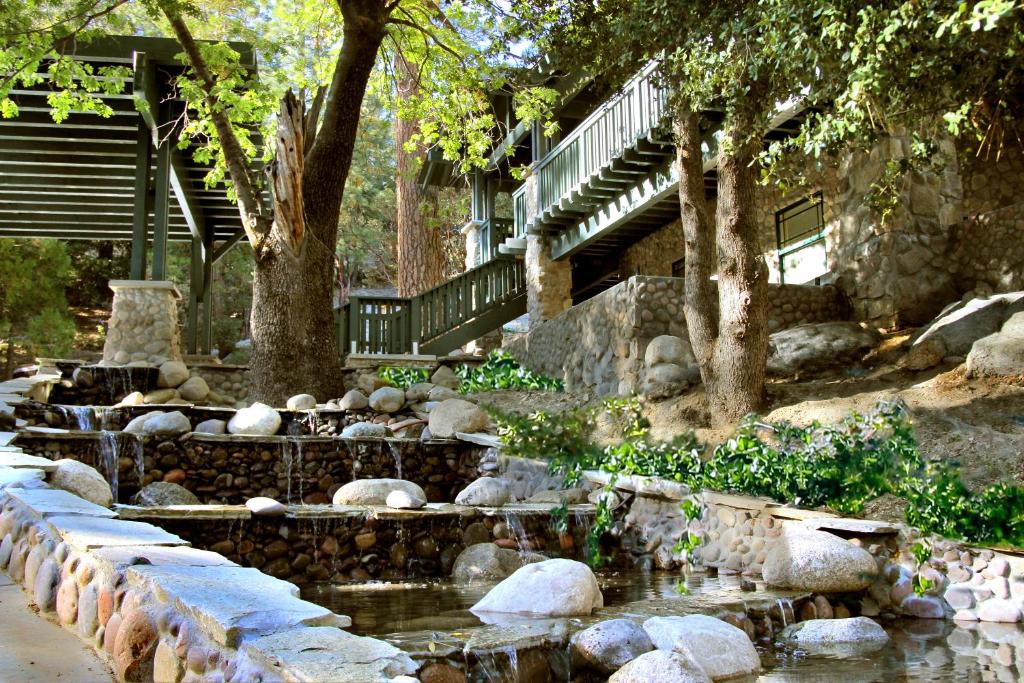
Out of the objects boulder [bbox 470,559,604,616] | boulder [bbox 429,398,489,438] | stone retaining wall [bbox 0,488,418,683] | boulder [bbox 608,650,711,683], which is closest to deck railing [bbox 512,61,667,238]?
boulder [bbox 429,398,489,438]

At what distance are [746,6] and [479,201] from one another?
1171 centimetres

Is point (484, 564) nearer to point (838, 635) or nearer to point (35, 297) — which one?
point (838, 635)

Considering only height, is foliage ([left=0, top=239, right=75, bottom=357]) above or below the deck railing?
below

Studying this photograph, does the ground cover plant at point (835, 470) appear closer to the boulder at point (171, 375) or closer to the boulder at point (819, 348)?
the boulder at point (819, 348)

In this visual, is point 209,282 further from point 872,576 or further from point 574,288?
point 872,576

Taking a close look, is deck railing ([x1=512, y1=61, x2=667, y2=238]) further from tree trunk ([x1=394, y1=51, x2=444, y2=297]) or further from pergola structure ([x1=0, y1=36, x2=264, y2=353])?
pergola structure ([x1=0, y1=36, x2=264, y2=353])

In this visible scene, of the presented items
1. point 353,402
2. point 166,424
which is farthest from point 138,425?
point 353,402

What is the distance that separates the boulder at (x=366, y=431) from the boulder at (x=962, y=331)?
5.34 m

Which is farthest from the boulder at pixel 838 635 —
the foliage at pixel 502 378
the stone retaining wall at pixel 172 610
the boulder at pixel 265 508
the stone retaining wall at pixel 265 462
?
the foliage at pixel 502 378

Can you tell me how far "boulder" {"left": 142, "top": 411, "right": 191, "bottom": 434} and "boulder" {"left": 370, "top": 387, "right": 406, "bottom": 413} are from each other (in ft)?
8.10

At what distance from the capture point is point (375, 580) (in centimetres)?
597

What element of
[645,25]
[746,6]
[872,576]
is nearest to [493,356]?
[645,25]

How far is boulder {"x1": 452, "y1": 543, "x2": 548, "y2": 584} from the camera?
5.88 m

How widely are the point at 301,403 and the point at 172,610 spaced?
7.17 metres
